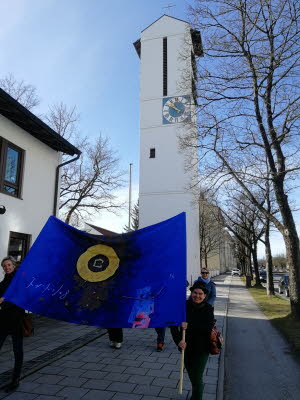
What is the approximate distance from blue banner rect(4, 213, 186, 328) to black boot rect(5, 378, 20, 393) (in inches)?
47.5

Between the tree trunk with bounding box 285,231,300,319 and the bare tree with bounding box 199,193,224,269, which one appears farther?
the bare tree with bounding box 199,193,224,269

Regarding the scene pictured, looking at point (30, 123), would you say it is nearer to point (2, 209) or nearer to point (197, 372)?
point (2, 209)

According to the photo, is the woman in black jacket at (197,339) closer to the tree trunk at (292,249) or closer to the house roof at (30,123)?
the house roof at (30,123)

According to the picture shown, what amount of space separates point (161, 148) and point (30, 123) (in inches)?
1007

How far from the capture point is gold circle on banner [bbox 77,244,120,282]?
220 inches

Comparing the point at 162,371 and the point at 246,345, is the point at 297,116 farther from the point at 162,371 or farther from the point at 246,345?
the point at 162,371

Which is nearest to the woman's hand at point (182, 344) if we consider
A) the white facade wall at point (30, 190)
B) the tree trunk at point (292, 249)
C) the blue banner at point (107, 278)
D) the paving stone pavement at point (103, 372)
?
the blue banner at point (107, 278)

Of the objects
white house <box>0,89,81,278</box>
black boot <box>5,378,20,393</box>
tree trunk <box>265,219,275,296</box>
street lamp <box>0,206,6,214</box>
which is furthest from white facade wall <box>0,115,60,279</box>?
tree trunk <box>265,219,275,296</box>

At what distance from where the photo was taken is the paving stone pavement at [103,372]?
5.21 meters

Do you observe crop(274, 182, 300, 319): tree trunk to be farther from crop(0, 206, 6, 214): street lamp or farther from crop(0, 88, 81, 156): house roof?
crop(0, 206, 6, 214): street lamp

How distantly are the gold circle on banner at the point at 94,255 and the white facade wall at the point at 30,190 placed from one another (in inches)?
230

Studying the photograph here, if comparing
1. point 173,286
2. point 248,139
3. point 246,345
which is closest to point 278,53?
point 248,139

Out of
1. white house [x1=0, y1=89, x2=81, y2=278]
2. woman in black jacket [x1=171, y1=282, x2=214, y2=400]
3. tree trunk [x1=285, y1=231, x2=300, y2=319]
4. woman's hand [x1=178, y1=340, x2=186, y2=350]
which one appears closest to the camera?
woman's hand [x1=178, y1=340, x2=186, y2=350]

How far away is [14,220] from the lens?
1123 centimetres
